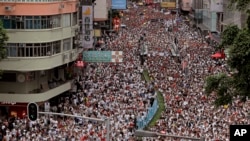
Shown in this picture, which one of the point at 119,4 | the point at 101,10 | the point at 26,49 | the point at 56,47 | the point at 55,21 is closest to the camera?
the point at 26,49

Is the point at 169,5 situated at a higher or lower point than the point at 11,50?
higher

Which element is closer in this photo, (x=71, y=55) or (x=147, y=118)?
(x=147, y=118)

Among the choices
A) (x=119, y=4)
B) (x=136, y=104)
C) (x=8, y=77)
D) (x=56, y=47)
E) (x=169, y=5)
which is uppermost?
(x=119, y=4)

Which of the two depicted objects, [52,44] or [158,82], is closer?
[52,44]

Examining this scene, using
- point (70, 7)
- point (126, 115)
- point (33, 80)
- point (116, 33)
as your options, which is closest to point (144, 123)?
point (126, 115)

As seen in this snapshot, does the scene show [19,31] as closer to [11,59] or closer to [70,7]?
[11,59]

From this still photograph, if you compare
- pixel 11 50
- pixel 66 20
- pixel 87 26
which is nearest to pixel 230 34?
pixel 11 50

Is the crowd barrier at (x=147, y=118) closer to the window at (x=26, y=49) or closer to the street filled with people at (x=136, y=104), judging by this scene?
the street filled with people at (x=136, y=104)

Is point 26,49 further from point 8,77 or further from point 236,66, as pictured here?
point 236,66
